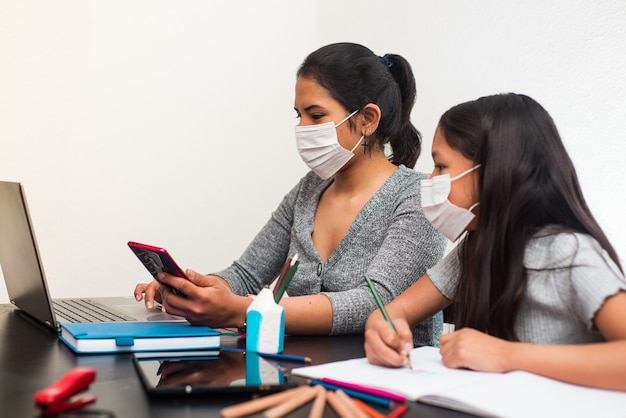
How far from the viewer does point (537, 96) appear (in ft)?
7.22

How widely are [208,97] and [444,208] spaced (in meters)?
1.56

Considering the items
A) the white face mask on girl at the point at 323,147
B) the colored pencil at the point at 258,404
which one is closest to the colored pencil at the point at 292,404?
the colored pencil at the point at 258,404

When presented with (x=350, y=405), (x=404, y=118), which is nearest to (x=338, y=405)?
(x=350, y=405)

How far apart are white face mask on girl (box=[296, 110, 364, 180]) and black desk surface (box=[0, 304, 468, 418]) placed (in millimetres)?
449

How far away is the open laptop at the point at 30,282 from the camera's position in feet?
3.67

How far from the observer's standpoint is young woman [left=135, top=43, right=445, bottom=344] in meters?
1.36

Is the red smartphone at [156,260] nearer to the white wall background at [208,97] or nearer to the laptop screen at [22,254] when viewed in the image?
the laptop screen at [22,254]

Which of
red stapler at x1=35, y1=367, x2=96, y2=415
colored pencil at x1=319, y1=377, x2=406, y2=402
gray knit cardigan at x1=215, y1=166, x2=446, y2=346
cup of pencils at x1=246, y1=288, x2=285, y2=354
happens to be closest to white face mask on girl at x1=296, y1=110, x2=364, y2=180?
gray knit cardigan at x1=215, y1=166, x2=446, y2=346

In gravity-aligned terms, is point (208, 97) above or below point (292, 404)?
above

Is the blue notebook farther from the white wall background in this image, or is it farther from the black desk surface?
the white wall background

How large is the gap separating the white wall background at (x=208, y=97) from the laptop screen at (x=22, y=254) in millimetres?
977

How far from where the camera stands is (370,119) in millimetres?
1543

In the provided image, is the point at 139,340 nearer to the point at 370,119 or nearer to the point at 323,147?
the point at 323,147

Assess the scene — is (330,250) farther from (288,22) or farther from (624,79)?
(288,22)
